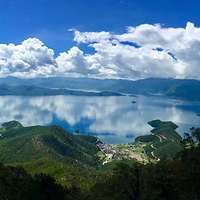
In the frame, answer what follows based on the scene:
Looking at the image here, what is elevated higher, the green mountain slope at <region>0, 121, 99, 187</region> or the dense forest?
the dense forest

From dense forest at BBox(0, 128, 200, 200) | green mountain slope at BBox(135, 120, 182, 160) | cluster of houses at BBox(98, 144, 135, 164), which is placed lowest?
cluster of houses at BBox(98, 144, 135, 164)

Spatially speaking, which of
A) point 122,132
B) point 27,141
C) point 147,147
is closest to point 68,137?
point 27,141

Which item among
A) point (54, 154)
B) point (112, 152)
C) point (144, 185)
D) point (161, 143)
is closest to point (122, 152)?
point (112, 152)

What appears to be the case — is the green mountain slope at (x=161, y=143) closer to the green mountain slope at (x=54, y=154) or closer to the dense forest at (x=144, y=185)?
the green mountain slope at (x=54, y=154)

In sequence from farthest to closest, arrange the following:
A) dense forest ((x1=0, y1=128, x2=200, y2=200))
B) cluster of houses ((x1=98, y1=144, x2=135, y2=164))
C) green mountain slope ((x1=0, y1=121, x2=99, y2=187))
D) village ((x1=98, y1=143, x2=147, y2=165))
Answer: cluster of houses ((x1=98, y1=144, x2=135, y2=164)), village ((x1=98, y1=143, x2=147, y2=165)), green mountain slope ((x1=0, y1=121, x2=99, y2=187)), dense forest ((x1=0, y1=128, x2=200, y2=200))

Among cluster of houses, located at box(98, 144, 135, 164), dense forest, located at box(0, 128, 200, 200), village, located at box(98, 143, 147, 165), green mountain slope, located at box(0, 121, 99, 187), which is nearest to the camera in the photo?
dense forest, located at box(0, 128, 200, 200)

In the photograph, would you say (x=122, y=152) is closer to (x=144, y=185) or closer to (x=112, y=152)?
(x=112, y=152)

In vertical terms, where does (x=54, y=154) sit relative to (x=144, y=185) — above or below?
below

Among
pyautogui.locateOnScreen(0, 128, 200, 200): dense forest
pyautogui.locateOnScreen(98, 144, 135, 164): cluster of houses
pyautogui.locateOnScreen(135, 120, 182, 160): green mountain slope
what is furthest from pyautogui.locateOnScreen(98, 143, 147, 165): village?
pyautogui.locateOnScreen(0, 128, 200, 200): dense forest

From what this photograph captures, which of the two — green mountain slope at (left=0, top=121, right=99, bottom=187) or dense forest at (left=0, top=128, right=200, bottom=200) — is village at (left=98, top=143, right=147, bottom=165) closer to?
green mountain slope at (left=0, top=121, right=99, bottom=187)
